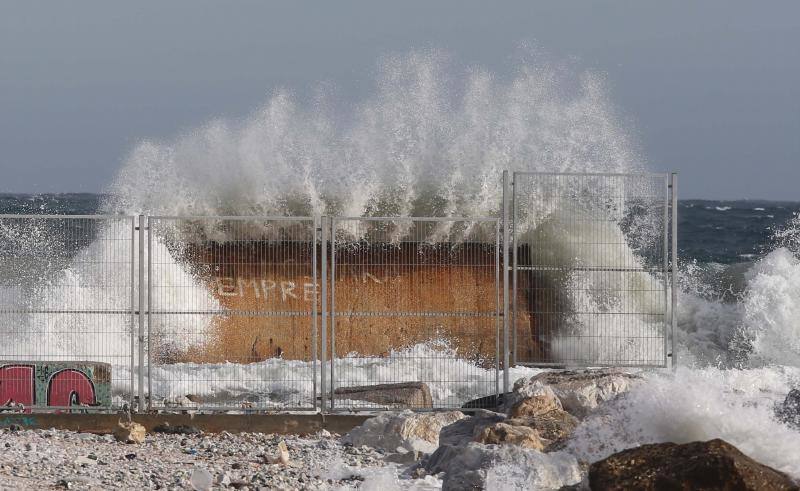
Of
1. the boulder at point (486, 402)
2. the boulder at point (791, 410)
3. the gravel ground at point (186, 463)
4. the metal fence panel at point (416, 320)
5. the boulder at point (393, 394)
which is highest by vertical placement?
the metal fence panel at point (416, 320)

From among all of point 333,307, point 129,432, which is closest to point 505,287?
point 333,307

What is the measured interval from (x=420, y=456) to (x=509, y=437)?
118cm

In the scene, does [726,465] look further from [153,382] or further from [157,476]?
[153,382]

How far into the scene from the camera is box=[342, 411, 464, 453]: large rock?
36.5 feet

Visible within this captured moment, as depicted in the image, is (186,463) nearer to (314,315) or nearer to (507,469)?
(314,315)

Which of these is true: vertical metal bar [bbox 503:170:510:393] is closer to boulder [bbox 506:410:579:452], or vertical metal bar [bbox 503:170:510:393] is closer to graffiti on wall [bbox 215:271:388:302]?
graffiti on wall [bbox 215:271:388:302]

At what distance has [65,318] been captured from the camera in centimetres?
1246

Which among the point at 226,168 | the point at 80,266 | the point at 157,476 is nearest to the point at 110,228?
the point at 80,266

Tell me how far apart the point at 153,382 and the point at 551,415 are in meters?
4.61

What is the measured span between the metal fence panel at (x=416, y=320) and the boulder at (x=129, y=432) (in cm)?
210

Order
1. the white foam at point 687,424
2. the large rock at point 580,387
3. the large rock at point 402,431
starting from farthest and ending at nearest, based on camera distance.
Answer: the large rock at point 580,387 < the large rock at point 402,431 < the white foam at point 687,424

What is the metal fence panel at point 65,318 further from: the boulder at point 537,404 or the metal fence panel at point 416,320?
the boulder at point 537,404

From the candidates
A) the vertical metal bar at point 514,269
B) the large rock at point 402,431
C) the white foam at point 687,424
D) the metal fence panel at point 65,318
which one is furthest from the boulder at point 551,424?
the metal fence panel at point 65,318

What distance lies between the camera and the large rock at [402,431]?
11.1 metres
